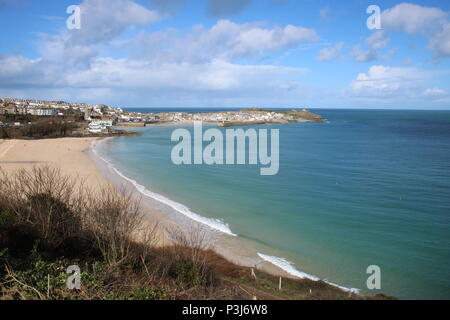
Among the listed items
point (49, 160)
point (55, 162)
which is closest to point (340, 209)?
point (55, 162)

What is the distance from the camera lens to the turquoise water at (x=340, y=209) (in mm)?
14062

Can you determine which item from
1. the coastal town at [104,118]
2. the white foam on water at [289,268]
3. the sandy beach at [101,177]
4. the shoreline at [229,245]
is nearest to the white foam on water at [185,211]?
the shoreline at [229,245]

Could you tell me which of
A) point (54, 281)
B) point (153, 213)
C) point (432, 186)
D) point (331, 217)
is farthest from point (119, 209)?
point (432, 186)

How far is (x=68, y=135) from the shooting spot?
6819 centimetres

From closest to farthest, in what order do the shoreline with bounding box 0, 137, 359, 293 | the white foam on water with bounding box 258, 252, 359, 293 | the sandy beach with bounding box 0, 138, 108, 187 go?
the white foam on water with bounding box 258, 252, 359, 293, the shoreline with bounding box 0, 137, 359, 293, the sandy beach with bounding box 0, 138, 108, 187

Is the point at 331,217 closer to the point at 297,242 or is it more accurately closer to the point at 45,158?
the point at 297,242

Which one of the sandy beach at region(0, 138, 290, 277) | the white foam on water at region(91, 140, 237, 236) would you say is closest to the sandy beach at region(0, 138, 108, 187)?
Result: the sandy beach at region(0, 138, 290, 277)

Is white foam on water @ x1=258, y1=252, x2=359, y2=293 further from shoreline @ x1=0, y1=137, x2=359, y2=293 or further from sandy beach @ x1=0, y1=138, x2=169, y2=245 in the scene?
sandy beach @ x1=0, y1=138, x2=169, y2=245

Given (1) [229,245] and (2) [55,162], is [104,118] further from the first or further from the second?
(1) [229,245]

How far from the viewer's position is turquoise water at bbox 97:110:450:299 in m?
14.1

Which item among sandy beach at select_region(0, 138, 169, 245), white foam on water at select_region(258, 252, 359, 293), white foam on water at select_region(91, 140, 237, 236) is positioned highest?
sandy beach at select_region(0, 138, 169, 245)

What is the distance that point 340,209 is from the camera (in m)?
21.9

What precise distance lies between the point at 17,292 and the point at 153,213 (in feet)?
42.6

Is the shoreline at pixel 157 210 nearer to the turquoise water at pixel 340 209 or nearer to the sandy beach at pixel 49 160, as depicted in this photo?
the sandy beach at pixel 49 160
